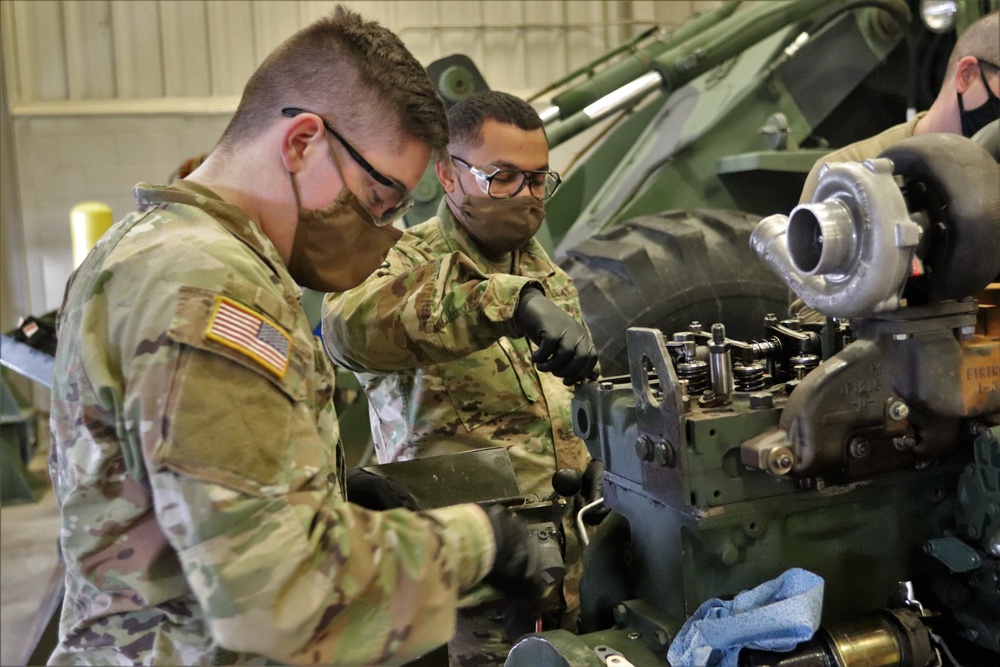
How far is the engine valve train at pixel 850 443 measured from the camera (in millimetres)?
1511

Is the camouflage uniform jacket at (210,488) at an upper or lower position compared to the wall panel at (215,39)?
lower

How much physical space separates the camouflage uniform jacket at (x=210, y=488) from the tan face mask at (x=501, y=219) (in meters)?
1.02

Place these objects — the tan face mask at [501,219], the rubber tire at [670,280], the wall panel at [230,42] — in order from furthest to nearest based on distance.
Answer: the wall panel at [230,42]
the rubber tire at [670,280]
the tan face mask at [501,219]

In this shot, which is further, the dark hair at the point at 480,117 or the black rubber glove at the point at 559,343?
the dark hair at the point at 480,117

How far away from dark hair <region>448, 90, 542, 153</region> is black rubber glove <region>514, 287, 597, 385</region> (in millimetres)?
623

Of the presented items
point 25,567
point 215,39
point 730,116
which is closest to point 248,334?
point 730,116

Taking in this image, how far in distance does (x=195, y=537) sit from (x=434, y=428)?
1177 mm

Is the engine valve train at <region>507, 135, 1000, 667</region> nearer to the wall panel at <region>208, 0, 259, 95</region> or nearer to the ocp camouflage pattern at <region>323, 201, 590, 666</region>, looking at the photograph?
the ocp camouflage pattern at <region>323, 201, 590, 666</region>

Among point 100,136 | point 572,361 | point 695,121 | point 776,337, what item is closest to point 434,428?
point 572,361

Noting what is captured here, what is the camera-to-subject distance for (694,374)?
1650mm

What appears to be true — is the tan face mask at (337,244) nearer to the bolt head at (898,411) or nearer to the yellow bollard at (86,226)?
the bolt head at (898,411)

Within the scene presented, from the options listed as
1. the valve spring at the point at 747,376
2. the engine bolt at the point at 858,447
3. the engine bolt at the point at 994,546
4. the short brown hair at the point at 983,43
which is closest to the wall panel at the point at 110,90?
the short brown hair at the point at 983,43

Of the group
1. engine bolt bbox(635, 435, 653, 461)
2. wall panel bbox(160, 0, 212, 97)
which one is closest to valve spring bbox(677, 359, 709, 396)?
engine bolt bbox(635, 435, 653, 461)

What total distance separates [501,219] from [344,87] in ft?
3.13
